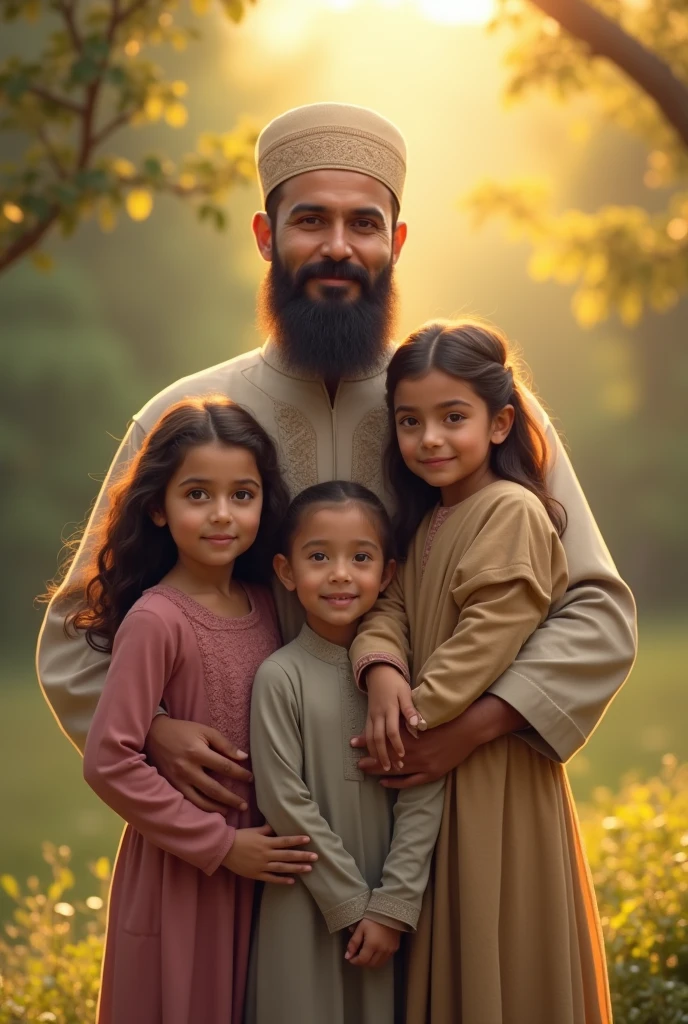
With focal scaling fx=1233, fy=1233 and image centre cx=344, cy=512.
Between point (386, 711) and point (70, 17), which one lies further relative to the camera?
point (70, 17)

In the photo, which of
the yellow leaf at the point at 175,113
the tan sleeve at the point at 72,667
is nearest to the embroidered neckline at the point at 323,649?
the tan sleeve at the point at 72,667

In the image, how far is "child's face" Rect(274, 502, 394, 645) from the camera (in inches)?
105

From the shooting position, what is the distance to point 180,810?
255 centimetres

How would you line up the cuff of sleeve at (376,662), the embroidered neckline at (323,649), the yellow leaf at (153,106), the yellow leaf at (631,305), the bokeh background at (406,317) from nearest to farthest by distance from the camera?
the cuff of sleeve at (376,662)
the embroidered neckline at (323,649)
the yellow leaf at (153,106)
the yellow leaf at (631,305)
the bokeh background at (406,317)

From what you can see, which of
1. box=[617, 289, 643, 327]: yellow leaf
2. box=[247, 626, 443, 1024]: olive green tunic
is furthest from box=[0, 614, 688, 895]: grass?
box=[247, 626, 443, 1024]: olive green tunic

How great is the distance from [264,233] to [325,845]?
5.28 ft

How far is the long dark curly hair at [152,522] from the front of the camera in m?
2.72

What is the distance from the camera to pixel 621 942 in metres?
4.20

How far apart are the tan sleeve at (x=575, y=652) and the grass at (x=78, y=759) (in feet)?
Result: 22.3

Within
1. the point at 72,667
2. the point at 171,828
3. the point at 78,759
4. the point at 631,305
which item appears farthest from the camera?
the point at 78,759

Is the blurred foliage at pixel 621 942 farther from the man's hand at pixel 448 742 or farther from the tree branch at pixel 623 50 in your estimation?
the tree branch at pixel 623 50

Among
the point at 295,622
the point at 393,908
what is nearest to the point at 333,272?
the point at 295,622

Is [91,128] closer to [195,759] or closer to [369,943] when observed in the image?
[195,759]

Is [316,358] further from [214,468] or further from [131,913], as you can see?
[131,913]
